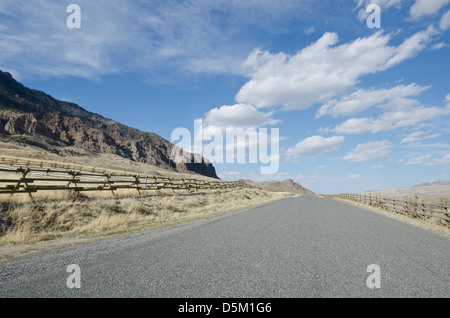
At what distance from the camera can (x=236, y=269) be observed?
4.97 metres

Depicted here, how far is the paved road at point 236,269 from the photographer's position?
3.99 meters

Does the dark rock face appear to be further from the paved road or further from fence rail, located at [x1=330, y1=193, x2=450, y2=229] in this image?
the paved road

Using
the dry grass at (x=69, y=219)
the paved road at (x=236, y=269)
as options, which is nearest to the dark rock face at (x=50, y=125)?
the dry grass at (x=69, y=219)

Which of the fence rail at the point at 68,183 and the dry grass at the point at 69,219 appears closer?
the dry grass at the point at 69,219

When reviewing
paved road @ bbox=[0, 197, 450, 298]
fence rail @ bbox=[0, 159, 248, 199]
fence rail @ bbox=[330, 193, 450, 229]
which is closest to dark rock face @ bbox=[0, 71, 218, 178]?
fence rail @ bbox=[0, 159, 248, 199]

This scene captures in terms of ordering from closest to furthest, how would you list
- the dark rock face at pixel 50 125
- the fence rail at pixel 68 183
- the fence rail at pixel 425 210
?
the fence rail at pixel 68 183
the fence rail at pixel 425 210
the dark rock face at pixel 50 125

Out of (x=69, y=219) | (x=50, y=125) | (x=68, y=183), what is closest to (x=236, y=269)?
(x=69, y=219)

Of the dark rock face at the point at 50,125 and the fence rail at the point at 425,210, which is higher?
the dark rock face at the point at 50,125

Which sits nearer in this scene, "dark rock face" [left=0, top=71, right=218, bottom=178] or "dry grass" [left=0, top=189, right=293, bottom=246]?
"dry grass" [left=0, top=189, right=293, bottom=246]

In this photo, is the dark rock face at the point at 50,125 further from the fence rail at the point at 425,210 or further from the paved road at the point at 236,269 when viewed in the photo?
the paved road at the point at 236,269

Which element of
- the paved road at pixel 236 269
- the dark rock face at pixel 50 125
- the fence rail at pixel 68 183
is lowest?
the paved road at pixel 236 269

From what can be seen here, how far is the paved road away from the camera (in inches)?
157
